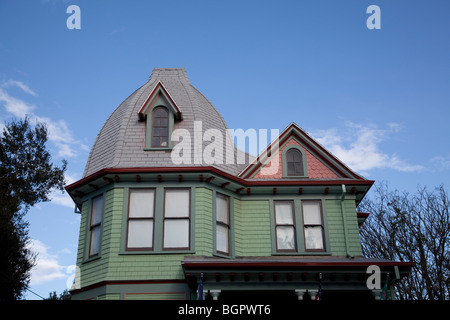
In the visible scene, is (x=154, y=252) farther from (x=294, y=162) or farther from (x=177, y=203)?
(x=294, y=162)

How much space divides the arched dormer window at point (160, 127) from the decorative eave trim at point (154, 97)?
12.8 inches

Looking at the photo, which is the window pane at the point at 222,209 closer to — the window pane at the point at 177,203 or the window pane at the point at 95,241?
the window pane at the point at 177,203

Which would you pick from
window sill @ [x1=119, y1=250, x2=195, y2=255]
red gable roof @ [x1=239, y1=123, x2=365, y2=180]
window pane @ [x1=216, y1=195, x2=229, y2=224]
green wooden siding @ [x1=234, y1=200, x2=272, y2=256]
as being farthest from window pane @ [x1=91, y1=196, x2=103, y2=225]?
red gable roof @ [x1=239, y1=123, x2=365, y2=180]

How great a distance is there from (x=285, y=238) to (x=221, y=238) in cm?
226

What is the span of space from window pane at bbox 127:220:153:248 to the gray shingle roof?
2.00 metres

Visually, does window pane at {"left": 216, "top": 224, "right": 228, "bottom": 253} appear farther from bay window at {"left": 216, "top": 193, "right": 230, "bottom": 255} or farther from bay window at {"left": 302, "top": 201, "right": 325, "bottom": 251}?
bay window at {"left": 302, "top": 201, "right": 325, "bottom": 251}

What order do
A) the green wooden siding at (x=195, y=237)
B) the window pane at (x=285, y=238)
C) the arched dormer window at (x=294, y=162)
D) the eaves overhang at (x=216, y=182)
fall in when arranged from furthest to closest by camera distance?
the arched dormer window at (x=294, y=162)
the window pane at (x=285, y=238)
the eaves overhang at (x=216, y=182)
the green wooden siding at (x=195, y=237)

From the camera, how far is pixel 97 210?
52.2 feet

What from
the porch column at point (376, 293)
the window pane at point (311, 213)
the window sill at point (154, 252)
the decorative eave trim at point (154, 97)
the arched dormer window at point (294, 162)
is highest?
the decorative eave trim at point (154, 97)

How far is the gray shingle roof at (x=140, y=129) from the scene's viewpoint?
53.0 feet

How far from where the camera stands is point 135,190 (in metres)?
A: 15.5

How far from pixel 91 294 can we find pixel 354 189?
9491 mm

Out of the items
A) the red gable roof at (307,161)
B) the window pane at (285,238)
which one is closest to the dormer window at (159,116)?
the red gable roof at (307,161)

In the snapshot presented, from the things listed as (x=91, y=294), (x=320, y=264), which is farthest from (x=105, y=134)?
(x=320, y=264)
